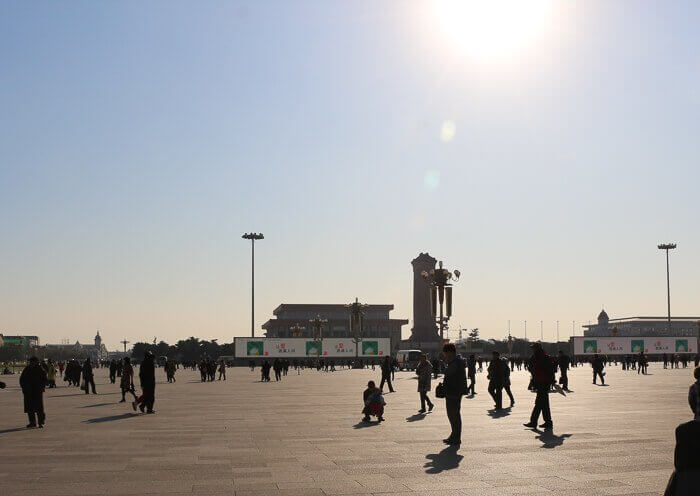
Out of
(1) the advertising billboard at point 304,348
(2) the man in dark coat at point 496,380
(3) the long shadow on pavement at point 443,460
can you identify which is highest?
(2) the man in dark coat at point 496,380

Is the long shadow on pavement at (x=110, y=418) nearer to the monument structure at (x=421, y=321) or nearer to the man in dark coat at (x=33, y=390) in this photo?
the man in dark coat at (x=33, y=390)

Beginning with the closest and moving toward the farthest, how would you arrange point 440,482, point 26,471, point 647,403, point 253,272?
point 440,482 → point 26,471 → point 647,403 → point 253,272

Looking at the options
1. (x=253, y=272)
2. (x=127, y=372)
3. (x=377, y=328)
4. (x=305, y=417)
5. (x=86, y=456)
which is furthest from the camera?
(x=377, y=328)

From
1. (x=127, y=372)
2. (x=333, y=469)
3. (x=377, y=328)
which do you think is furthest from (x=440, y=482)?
(x=377, y=328)

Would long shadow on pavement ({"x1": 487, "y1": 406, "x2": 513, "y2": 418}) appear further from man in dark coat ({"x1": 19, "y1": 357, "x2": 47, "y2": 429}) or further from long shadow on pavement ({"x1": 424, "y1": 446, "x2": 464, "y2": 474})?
A: man in dark coat ({"x1": 19, "y1": 357, "x2": 47, "y2": 429})

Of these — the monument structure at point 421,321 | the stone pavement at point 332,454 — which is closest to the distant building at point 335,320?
the monument structure at point 421,321

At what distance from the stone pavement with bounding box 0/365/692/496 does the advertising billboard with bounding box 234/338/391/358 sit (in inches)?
2684

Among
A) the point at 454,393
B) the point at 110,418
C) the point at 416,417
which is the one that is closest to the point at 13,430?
the point at 110,418

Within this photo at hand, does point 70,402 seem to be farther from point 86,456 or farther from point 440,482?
point 440,482

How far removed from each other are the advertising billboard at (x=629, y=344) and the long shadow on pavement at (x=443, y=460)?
3311 inches

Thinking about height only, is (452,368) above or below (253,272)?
below

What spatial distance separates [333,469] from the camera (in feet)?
34.2

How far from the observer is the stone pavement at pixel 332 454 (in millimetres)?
9133

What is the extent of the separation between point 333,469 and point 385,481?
1141mm
